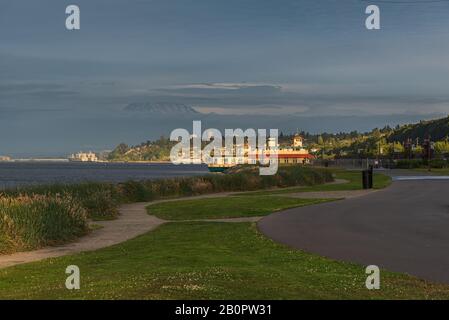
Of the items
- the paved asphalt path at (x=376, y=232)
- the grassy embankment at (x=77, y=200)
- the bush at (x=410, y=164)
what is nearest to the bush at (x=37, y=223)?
the grassy embankment at (x=77, y=200)

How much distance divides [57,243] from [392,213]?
12401 millimetres

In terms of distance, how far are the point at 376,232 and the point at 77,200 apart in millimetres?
12592

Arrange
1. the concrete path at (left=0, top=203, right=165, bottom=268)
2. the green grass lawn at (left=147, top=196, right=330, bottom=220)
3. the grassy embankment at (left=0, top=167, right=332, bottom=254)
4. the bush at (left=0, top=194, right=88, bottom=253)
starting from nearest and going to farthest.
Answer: the concrete path at (left=0, top=203, right=165, bottom=268) → the bush at (left=0, top=194, right=88, bottom=253) → the grassy embankment at (left=0, top=167, right=332, bottom=254) → the green grass lawn at (left=147, top=196, right=330, bottom=220)

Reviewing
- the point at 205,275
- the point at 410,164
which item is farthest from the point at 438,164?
the point at 205,275

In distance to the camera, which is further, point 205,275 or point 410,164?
point 410,164

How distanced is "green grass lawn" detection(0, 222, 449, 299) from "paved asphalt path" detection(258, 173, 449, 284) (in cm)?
88

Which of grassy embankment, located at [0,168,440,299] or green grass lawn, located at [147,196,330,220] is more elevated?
grassy embankment, located at [0,168,440,299]

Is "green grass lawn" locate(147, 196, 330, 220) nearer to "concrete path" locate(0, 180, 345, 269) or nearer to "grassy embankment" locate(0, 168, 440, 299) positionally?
"concrete path" locate(0, 180, 345, 269)

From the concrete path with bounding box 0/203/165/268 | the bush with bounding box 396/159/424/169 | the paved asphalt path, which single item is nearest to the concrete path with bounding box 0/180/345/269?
the concrete path with bounding box 0/203/165/268

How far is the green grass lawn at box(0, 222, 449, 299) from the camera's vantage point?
9.50 meters

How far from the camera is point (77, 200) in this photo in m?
25.1

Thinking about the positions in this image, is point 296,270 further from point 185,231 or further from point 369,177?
point 369,177

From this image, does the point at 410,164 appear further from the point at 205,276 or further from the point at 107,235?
the point at 205,276

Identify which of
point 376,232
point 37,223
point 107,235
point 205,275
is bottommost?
point 107,235
